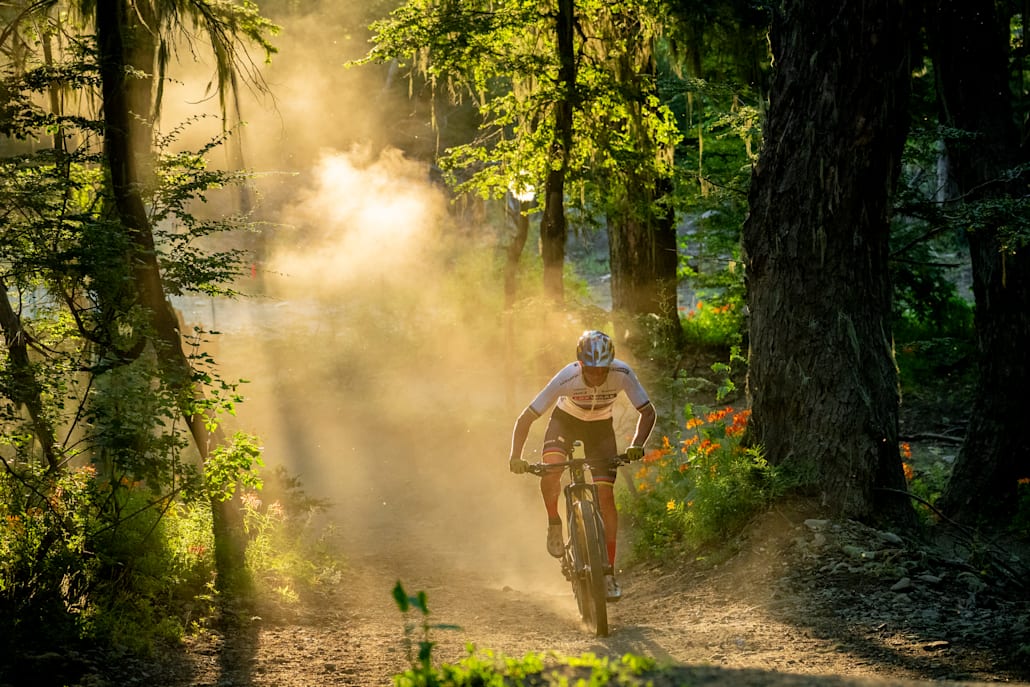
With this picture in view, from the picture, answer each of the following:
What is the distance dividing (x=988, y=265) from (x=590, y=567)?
24.4 feet

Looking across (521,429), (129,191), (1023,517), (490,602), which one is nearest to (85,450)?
(129,191)

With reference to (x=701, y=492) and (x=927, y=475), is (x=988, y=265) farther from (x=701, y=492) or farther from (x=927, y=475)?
(x=701, y=492)

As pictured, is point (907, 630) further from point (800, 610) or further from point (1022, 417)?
point (1022, 417)

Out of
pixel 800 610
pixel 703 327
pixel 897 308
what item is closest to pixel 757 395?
pixel 800 610

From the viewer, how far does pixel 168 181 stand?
8195mm

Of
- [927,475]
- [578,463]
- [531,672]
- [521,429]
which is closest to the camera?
[531,672]

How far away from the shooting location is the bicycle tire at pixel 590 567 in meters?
6.48

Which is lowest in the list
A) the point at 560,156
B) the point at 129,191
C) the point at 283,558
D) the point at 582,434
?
the point at 283,558

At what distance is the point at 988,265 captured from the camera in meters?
10.9

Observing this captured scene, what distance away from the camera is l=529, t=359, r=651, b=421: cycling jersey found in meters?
7.08

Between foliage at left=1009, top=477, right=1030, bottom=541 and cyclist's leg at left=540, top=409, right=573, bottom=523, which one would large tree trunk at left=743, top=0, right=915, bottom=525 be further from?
foliage at left=1009, top=477, right=1030, bottom=541

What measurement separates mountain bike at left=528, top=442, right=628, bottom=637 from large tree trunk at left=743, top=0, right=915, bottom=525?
2.37 m

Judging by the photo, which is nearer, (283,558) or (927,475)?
(283,558)

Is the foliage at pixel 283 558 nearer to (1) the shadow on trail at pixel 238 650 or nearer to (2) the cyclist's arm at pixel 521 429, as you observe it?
(1) the shadow on trail at pixel 238 650
